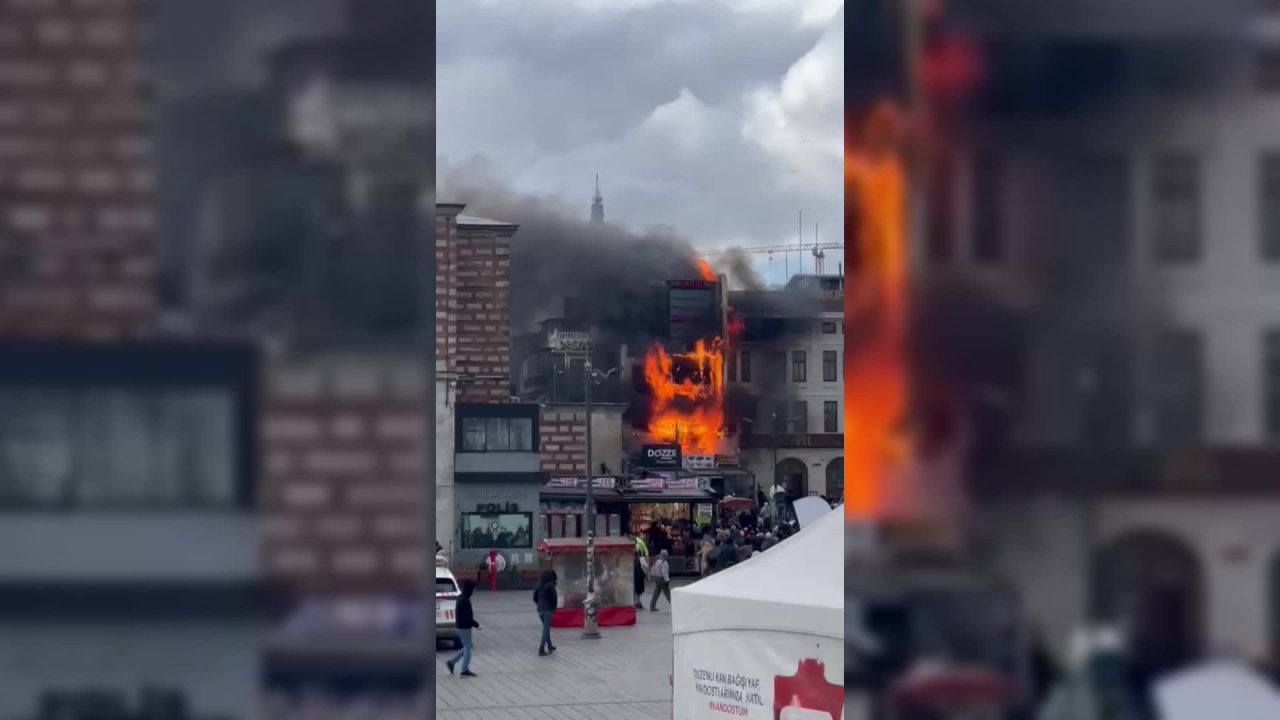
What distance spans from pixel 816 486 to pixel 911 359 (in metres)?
49.4

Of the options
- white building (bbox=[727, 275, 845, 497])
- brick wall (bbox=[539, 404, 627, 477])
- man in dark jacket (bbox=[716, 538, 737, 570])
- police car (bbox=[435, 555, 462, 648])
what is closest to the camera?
police car (bbox=[435, 555, 462, 648])

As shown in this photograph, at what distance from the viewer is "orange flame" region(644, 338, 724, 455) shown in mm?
52219

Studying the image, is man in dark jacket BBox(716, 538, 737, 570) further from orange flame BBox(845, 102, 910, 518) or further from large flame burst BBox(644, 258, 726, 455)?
large flame burst BBox(644, 258, 726, 455)

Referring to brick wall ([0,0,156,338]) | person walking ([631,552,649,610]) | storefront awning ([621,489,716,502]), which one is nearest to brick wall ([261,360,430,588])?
brick wall ([0,0,156,338])

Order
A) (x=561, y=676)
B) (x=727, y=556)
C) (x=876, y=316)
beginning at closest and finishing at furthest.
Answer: (x=876, y=316)
(x=561, y=676)
(x=727, y=556)

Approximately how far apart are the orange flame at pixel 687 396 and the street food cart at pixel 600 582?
31.4 meters

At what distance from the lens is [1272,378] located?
3115 mm

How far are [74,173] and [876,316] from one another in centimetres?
192

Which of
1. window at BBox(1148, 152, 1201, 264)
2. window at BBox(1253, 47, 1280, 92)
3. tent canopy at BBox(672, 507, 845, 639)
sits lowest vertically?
tent canopy at BBox(672, 507, 845, 639)

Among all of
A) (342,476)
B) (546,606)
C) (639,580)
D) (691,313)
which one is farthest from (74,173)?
(691,313)

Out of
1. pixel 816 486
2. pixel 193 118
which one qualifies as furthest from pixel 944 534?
pixel 816 486

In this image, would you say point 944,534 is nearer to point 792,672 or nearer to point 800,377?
point 792,672

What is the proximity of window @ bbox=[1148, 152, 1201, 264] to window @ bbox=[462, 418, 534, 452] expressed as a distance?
79.2 ft

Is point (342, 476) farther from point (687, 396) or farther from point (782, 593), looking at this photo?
point (687, 396)
